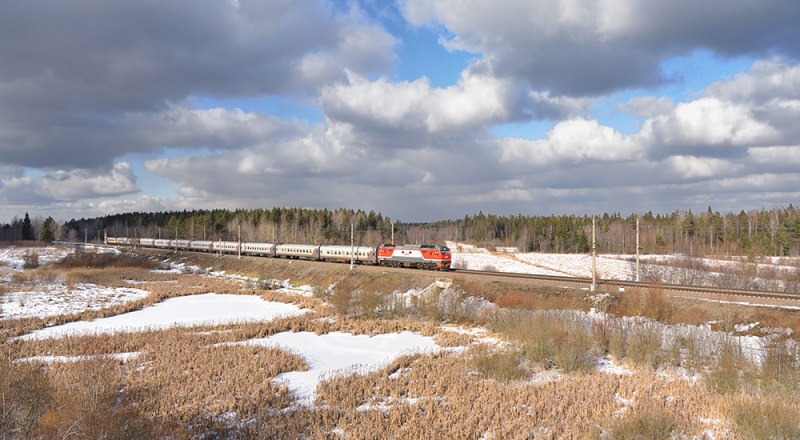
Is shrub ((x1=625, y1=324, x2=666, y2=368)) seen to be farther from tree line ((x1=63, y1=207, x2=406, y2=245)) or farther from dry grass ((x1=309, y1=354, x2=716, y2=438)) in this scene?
tree line ((x1=63, y1=207, x2=406, y2=245))

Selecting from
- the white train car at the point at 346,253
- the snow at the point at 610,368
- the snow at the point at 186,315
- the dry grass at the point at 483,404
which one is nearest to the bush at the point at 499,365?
the dry grass at the point at 483,404

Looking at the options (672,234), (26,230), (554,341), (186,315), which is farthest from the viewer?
(26,230)

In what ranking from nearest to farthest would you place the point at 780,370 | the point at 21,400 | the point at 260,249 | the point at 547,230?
the point at 21,400 → the point at 780,370 → the point at 260,249 → the point at 547,230

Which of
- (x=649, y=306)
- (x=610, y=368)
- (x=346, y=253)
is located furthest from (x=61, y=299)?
(x=649, y=306)

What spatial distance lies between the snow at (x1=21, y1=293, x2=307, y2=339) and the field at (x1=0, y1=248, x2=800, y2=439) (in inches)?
16.4

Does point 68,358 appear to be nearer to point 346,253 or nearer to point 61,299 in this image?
point 61,299

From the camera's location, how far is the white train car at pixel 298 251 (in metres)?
66.6

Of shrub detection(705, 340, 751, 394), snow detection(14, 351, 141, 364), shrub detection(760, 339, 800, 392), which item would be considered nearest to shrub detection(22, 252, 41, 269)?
snow detection(14, 351, 141, 364)

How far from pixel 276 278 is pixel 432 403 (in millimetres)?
50509

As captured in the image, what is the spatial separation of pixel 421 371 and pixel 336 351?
593cm

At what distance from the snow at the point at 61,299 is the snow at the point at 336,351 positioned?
69.9 feet

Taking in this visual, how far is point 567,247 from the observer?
132 meters

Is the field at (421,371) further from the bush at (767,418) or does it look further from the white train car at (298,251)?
the white train car at (298,251)

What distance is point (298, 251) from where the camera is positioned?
6944 centimetres
